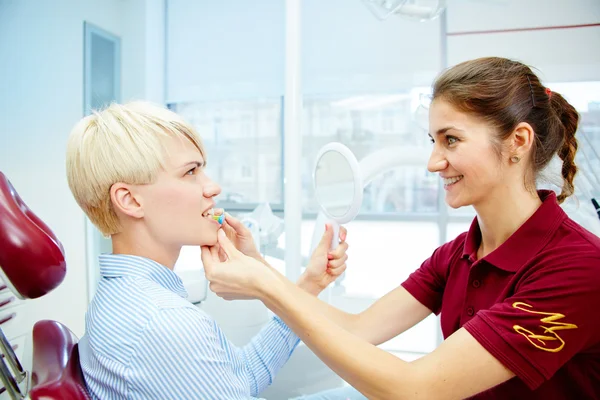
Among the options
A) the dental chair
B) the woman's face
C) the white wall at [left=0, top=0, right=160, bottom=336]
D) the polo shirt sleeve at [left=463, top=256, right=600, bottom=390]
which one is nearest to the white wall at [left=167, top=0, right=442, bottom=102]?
the white wall at [left=0, top=0, right=160, bottom=336]

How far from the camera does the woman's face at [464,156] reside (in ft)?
3.24

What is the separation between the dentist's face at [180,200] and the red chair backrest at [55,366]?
0.29 m

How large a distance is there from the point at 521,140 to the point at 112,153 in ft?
2.88

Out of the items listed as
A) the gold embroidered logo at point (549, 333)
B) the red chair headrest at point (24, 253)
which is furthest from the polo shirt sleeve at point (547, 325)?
the red chair headrest at point (24, 253)

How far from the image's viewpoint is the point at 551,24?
2.69 m

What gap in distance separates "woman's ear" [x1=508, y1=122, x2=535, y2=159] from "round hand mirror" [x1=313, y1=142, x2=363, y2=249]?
35 centimetres

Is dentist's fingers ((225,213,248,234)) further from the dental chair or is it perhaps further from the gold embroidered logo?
the gold embroidered logo

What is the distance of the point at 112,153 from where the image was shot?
0.91 meters

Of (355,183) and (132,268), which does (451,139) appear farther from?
(132,268)

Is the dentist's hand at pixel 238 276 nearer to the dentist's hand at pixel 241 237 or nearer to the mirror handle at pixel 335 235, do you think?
the dentist's hand at pixel 241 237

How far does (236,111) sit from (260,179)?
0.54m

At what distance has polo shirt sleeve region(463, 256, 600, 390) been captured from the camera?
807 millimetres

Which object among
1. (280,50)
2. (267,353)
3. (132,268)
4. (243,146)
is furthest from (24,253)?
(243,146)

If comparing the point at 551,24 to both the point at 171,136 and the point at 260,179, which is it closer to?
the point at 260,179
